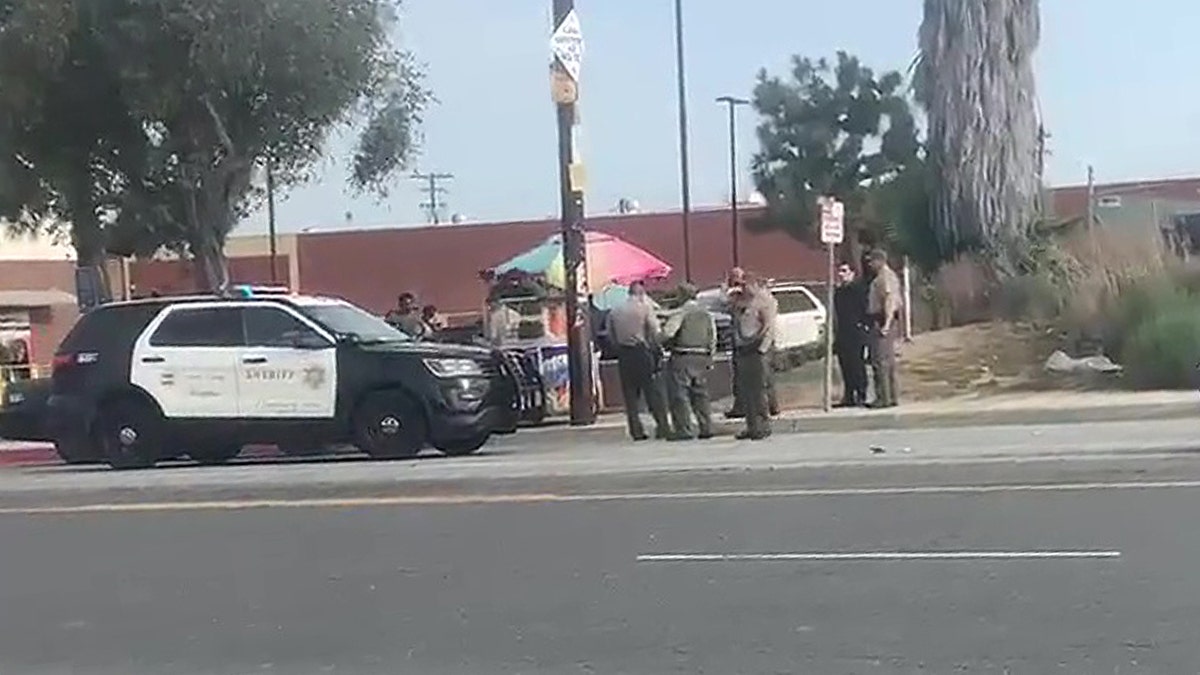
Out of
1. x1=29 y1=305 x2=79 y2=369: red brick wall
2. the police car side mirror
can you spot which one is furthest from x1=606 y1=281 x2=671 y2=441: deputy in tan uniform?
x1=29 y1=305 x2=79 y2=369: red brick wall

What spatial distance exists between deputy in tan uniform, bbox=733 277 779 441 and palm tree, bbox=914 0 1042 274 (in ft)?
26.9

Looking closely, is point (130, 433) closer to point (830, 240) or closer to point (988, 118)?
point (830, 240)

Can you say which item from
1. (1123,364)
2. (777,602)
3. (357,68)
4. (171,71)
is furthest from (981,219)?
(777,602)

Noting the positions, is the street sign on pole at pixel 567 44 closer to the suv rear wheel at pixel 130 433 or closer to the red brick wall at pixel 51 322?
the suv rear wheel at pixel 130 433

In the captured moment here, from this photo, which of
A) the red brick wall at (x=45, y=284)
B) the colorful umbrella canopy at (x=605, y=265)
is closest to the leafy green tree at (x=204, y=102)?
the colorful umbrella canopy at (x=605, y=265)

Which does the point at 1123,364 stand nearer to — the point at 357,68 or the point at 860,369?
the point at 860,369

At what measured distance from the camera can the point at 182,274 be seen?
55031mm

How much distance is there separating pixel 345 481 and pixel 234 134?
10547 mm

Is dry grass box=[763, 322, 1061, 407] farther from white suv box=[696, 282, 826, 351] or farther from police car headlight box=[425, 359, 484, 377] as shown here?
white suv box=[696, 282, 826, 351]

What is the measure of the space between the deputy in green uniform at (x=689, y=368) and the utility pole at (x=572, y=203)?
2.01 m

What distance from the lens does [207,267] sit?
1121 inches

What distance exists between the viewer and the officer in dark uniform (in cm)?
2044

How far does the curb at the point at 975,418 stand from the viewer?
19.2 metres

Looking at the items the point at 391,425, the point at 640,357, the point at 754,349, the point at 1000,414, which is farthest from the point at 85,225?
the point at 1000,414
